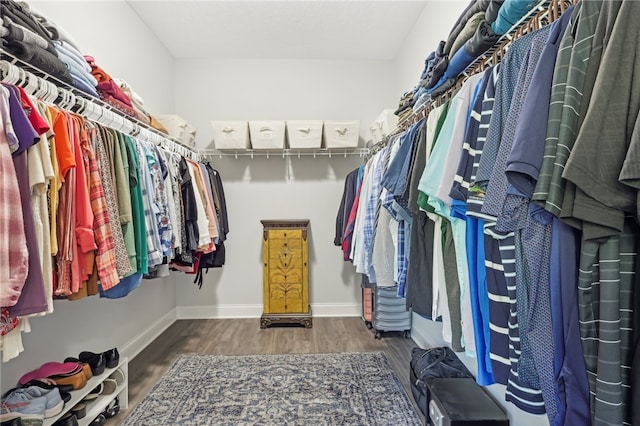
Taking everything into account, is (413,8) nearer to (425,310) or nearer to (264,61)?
(264,61)

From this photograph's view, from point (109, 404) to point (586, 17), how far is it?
246cm

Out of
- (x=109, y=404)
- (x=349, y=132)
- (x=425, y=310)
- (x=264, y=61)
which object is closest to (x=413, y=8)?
(x=349, y=132)

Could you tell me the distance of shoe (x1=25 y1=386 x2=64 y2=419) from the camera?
1335 mm

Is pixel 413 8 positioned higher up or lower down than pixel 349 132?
higher up

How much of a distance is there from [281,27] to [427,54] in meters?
1.31

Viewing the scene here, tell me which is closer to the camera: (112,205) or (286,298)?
(112,205)

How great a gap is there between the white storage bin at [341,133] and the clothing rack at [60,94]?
1618mm

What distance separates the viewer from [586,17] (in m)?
0.66

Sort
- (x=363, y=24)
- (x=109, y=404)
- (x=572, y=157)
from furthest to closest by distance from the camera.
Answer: (x=363, y=24)
(x=109, y=404)
(x=572, y=157)

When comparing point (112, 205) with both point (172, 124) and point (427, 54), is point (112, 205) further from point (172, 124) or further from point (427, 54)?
point (427, 54)

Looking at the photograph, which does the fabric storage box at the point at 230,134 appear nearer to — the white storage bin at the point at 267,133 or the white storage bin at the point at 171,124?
the white storage bin at the point at 267,133

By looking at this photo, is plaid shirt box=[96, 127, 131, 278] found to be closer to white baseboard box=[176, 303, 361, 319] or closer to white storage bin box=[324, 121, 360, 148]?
white storage bin box=[324, 121, 360, 148]

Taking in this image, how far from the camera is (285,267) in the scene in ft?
10.6

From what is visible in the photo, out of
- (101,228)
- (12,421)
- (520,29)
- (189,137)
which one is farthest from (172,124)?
(520,29)
